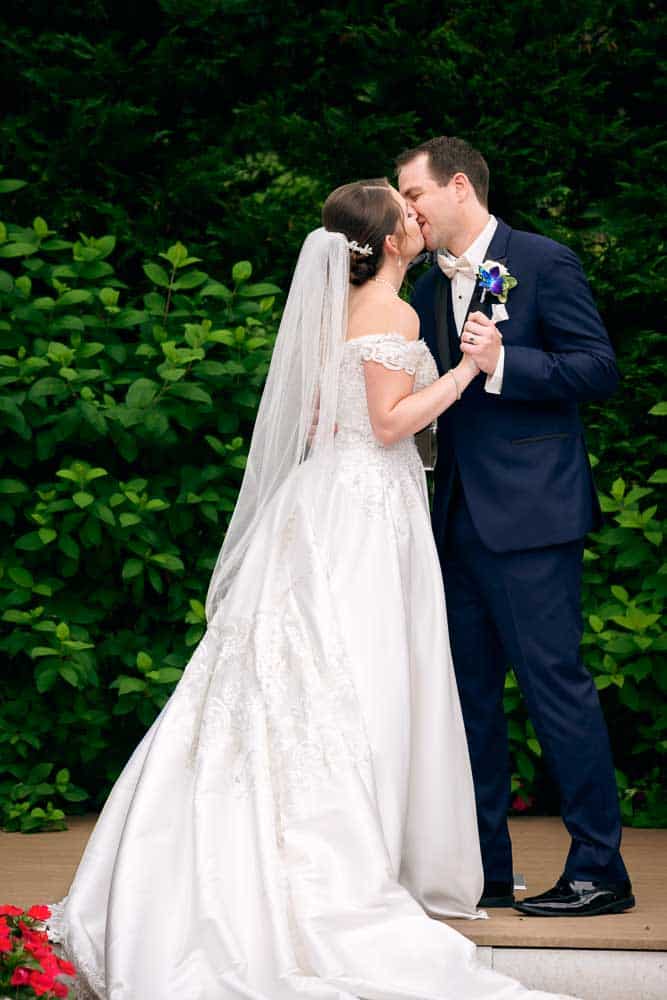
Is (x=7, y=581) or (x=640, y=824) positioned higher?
(x=7, y=581)

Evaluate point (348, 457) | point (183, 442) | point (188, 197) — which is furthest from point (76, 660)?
point (188, 197)

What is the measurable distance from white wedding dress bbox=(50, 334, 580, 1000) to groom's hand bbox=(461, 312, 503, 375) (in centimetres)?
18

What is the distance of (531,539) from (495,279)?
0.71 meters

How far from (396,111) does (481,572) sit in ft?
9.12

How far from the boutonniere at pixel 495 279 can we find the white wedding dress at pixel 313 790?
0.26 m

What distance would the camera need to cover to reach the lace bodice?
388 cm

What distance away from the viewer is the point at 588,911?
12.3ft

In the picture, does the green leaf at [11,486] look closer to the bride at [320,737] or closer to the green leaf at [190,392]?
the green leaf at [190,392]

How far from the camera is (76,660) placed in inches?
200

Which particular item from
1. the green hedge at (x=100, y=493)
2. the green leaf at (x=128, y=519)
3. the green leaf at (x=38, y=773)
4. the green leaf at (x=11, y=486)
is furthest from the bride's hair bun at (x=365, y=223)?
the green leaf at (x=38, y=773)

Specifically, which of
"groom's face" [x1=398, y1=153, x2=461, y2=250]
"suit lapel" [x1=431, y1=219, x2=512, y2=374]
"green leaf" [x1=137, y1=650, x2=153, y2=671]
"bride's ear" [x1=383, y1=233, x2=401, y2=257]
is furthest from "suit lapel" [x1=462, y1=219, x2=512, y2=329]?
"green leaf" [x1=137, y1=650, x2=153, y2=671]

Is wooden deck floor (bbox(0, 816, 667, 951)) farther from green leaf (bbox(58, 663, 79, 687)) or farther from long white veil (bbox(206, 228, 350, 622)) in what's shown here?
long white veil (bbox(206, 228, 350, 622))

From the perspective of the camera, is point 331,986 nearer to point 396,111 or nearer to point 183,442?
point 183,442

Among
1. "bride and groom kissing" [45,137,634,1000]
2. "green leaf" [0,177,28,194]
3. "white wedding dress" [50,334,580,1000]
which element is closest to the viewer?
"white wedding dress" [50,334,580,1000]
